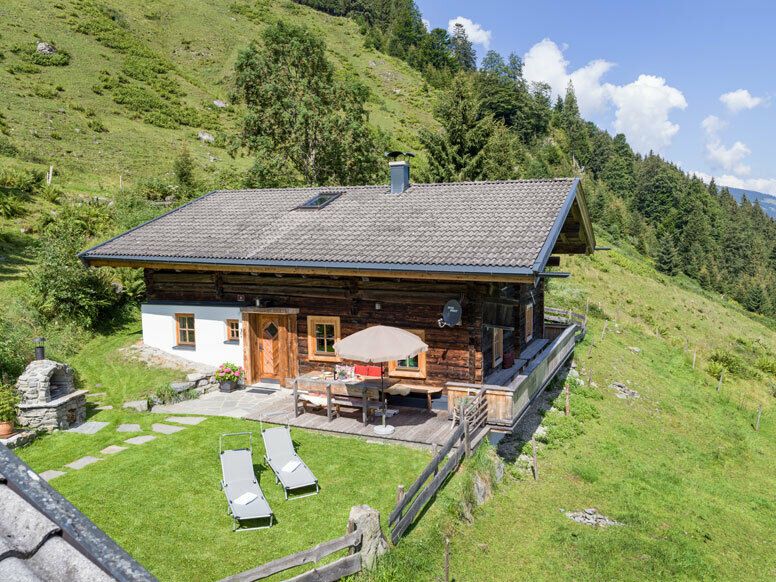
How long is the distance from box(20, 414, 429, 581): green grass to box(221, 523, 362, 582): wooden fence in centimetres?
106

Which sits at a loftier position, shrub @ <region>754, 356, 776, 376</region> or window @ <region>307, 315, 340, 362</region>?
window @ <region>307, 315, 340, 362</region>

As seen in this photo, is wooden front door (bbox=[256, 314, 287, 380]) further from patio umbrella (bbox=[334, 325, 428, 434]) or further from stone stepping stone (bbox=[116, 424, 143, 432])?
patio umbrella (bbox=[334, 325, 428, 434])

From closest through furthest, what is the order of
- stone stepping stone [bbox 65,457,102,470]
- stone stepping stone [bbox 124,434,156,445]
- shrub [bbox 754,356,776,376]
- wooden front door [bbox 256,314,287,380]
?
1. stone stepping stone [bbox 65,457,102,470]
2. stone stepping stone [bbox 124,434,156,445]
3. wooden front door [bbox 256,314,287,380]
4. shrub [bbox 754,356,776,376]

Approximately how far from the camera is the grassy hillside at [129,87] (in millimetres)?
37844

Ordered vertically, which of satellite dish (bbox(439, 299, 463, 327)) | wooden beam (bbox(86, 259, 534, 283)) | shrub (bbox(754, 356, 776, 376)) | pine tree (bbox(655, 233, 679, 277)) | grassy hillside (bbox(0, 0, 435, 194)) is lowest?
shrub (bbox(754, 356, 776, 376))

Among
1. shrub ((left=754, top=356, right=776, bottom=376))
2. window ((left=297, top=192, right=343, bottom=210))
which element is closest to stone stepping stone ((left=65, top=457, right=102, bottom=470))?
window ((left=297, top=192, right=343, bottom=210))

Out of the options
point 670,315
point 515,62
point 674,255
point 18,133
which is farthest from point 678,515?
point 515,62

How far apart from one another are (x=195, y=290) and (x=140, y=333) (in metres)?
3.87

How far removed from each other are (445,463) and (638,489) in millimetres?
6278

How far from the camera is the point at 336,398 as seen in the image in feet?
41.9

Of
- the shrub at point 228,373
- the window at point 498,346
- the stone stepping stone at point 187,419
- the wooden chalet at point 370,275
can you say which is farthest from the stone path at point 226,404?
the window at point 498,346

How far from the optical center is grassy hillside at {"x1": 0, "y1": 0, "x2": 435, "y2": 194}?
1490 inches

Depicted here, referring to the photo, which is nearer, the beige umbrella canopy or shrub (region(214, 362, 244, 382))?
the beige umbrella canopy

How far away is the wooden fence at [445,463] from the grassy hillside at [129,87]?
90.1 ft
